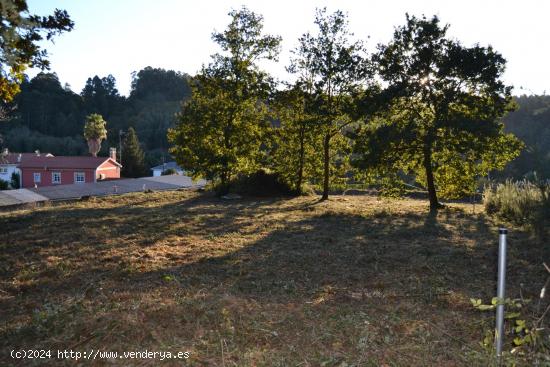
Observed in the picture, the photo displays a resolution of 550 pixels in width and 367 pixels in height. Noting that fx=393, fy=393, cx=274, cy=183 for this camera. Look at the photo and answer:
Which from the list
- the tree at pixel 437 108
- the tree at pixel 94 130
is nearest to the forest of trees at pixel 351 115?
the tree at pixel 437 108

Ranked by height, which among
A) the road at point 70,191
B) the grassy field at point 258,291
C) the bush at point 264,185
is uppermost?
the bush at point 264,185

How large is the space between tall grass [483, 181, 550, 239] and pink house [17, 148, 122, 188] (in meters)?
46.2

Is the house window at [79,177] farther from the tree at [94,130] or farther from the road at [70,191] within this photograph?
the road at [70,191]

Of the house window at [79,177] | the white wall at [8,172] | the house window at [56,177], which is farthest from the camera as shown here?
the white wall at [8,172]

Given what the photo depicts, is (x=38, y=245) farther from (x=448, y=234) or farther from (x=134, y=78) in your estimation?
(x=134, y=78)

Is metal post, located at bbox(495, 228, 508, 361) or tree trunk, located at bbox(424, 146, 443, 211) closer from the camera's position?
metal post, located at bbox(495, 228, 508, 361)

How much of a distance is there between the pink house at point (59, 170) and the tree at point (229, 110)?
33.0 m

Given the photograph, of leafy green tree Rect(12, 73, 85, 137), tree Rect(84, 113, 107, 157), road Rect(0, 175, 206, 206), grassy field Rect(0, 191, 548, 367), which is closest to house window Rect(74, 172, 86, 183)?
tree Rect(84, 113, 107, 157)

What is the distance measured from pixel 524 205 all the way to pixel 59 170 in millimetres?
51400

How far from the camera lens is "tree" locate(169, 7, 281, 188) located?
67.4 feet

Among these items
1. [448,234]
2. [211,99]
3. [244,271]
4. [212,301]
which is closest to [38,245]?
[244,271]

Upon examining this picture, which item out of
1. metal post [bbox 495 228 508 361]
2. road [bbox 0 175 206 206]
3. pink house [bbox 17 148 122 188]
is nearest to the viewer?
metal post [bbox 495 228 508 361]

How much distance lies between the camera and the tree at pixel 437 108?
48.3 ft

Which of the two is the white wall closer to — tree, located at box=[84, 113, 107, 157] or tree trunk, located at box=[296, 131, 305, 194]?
tree, located at box=[84, 113, 107, 157]
